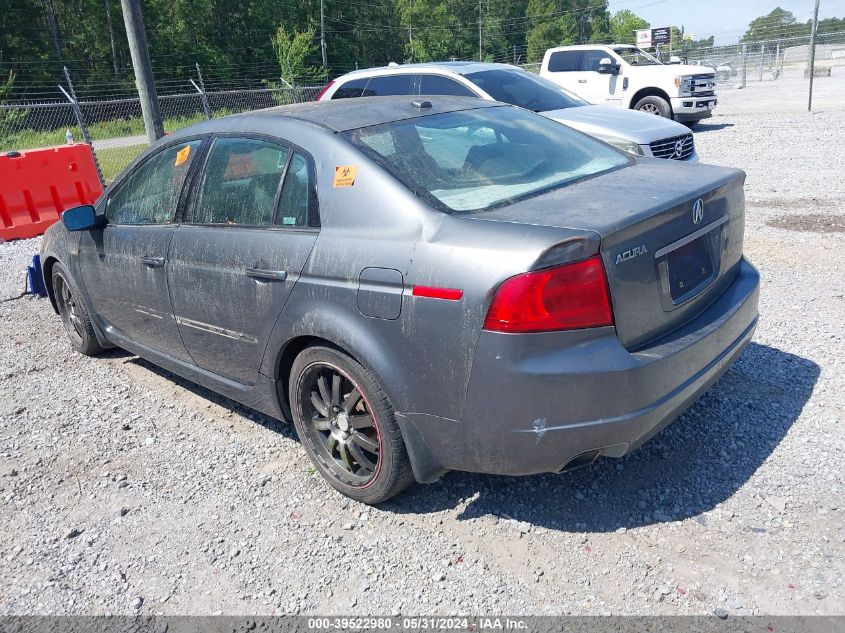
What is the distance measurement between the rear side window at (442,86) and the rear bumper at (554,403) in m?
6.55

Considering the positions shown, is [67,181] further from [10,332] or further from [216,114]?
[216,114]

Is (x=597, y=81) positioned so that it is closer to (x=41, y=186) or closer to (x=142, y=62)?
(x=142, y=62)

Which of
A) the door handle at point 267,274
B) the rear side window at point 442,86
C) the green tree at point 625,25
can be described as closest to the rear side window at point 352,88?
the rear side window at point 442,86

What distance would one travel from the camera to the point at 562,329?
2518 mm

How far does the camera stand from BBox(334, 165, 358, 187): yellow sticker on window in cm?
305

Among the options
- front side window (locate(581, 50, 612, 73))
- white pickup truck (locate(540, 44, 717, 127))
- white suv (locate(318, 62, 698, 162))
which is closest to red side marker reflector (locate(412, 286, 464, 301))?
white suv (locate(318, 62, 698, 162))

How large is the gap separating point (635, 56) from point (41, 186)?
43.3 feet

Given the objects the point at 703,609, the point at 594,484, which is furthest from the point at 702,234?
the point at 703,609

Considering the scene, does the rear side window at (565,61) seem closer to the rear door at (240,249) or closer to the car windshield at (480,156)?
the car windshield at (480,156)

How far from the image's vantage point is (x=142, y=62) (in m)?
7.89

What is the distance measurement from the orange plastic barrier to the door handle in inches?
299

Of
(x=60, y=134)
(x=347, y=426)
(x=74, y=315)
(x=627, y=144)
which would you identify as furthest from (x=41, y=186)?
(x=60, y=134)

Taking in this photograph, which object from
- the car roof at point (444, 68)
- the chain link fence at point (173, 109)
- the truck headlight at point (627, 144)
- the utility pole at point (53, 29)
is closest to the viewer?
the truck headlight at point (627, 144)

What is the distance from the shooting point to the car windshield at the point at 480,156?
3.03 meters
